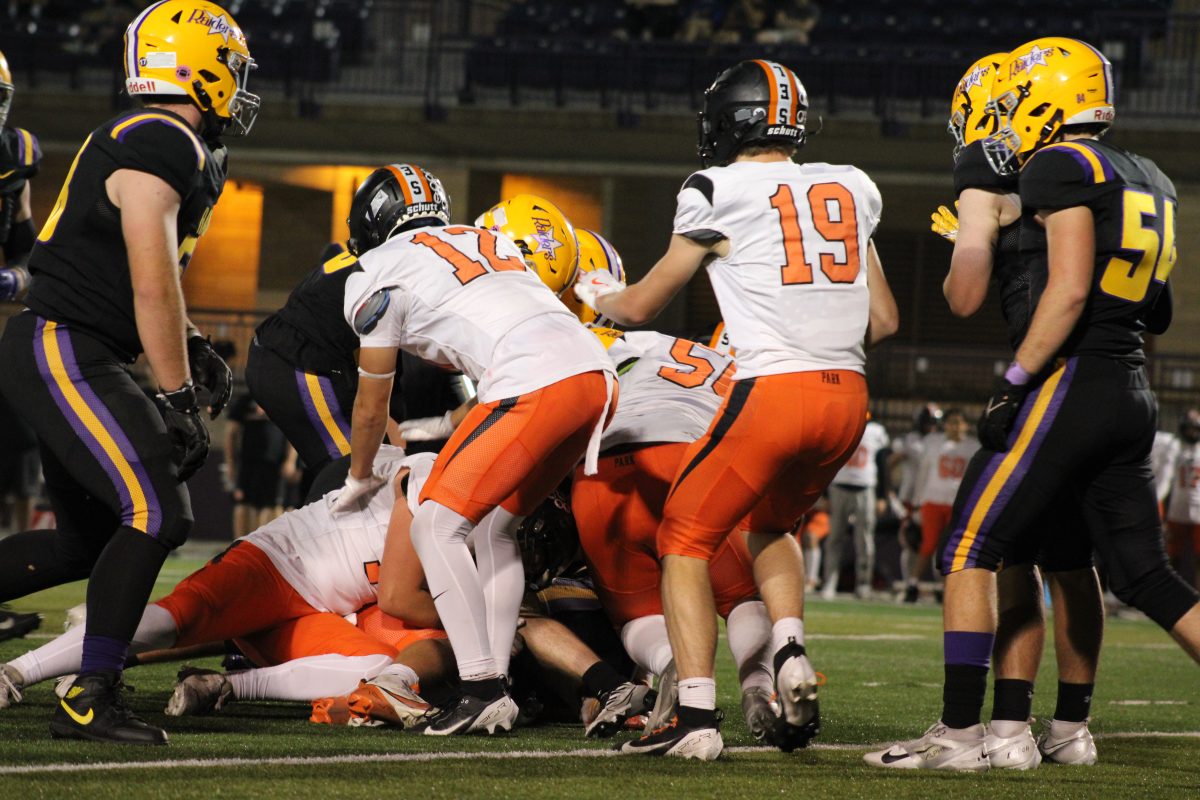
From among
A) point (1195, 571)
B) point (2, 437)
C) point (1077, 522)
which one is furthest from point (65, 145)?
point (1077, 522)

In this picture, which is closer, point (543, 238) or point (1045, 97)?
point (1045, 97)

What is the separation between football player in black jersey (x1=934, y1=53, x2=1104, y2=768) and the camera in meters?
3.95

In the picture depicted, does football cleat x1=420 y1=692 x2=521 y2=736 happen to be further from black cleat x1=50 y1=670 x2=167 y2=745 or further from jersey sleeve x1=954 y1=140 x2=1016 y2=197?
jersey sleeve x1=954 y1=140 x2=1016 y2=197

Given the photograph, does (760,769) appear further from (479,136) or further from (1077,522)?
(479,136)

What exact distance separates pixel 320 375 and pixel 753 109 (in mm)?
2474

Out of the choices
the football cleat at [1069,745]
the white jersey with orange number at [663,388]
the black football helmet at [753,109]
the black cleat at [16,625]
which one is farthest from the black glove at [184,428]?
the football cleat at [1069,745]

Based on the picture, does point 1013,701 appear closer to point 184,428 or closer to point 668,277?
point 668,277

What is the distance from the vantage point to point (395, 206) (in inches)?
199

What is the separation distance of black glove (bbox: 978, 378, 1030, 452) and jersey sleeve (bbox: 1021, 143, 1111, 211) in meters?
0.46

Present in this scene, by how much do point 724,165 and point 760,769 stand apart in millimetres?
1645

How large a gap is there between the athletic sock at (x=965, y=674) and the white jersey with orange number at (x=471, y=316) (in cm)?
121

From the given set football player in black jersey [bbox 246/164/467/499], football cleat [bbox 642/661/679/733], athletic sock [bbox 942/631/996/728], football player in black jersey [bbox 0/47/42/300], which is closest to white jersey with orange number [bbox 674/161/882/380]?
athletic sock [bbox 942/631/996/728]

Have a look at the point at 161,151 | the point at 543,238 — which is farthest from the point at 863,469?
the point at 161,151

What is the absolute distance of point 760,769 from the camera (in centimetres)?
364
